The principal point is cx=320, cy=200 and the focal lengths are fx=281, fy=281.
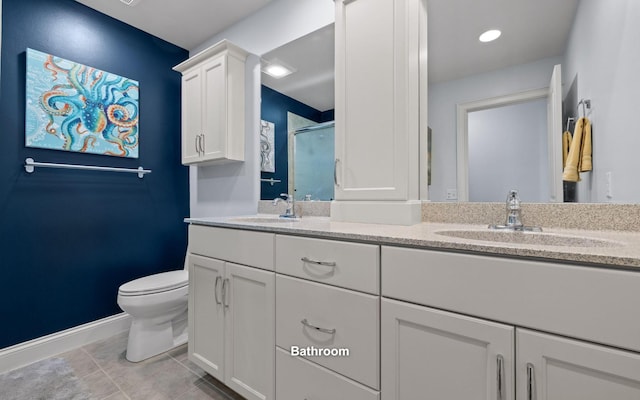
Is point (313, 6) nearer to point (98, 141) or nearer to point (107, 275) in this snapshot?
point (98, 141)

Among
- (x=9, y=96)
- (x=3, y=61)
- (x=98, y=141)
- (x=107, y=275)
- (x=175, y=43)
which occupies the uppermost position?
(x=175, y=43)

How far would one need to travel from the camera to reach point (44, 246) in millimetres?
1853

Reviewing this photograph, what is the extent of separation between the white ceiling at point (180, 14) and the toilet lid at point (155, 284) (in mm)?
1905

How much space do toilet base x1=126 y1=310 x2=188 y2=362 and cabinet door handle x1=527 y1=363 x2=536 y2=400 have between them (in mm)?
1964

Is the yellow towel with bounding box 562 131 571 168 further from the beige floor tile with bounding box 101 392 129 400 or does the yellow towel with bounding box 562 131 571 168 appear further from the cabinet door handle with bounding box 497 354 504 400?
the beige floor tile with bounding box 101 392 129 400

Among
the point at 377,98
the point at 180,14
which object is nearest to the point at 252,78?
the point at 180,14

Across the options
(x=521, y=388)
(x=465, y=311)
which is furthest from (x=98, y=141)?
(x=521, y=388)

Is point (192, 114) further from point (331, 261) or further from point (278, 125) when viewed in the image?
point (331, 261)

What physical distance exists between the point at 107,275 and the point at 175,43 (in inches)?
80.4

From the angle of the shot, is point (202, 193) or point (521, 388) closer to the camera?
point (521, 388)

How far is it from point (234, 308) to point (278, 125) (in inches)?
49.5

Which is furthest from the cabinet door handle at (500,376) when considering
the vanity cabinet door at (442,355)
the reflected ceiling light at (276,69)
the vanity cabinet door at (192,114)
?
the vanity cabinet door at (192,114)

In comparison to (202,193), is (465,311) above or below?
below

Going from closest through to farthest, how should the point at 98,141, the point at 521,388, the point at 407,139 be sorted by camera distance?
the point at 521,388
the point at 407,139
the point at 98,141
